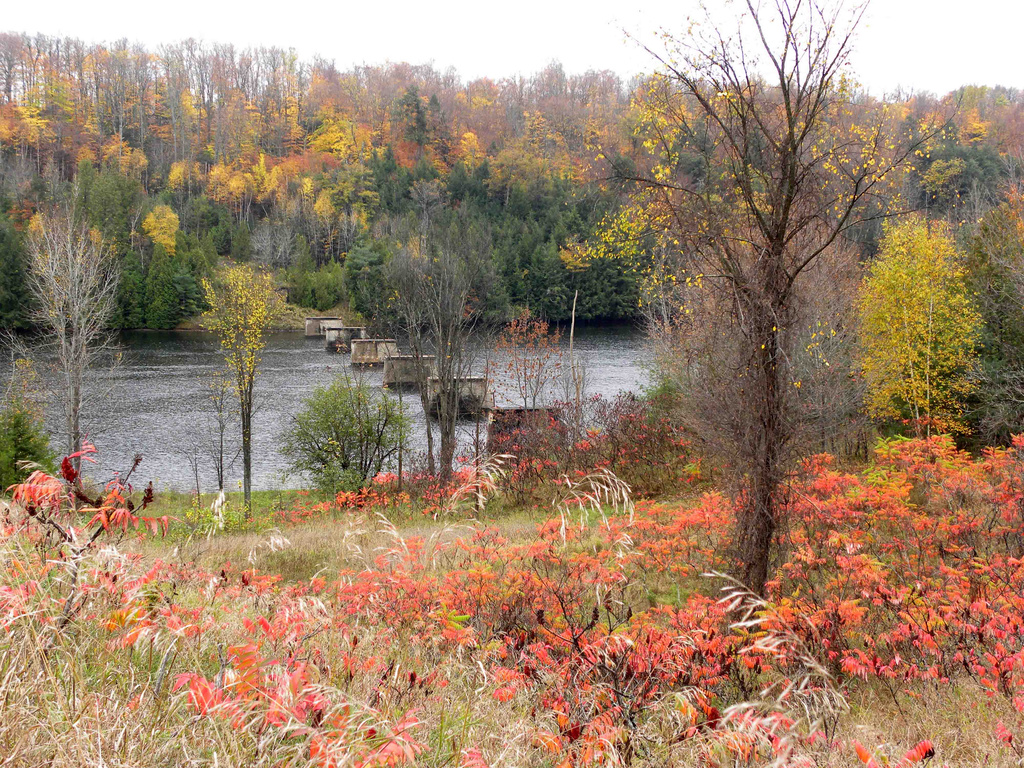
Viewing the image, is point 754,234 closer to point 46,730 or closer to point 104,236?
point 46,730

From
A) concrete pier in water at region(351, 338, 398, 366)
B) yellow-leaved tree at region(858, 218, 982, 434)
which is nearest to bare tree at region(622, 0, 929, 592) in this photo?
yellow-leaved tree at region(858, 218, 982, 434)

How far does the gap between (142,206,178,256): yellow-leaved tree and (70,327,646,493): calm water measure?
14.1m

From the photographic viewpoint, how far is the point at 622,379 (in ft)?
111

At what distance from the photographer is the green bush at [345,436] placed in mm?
18188

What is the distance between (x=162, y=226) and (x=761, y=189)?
218 ft

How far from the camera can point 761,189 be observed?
6000mm

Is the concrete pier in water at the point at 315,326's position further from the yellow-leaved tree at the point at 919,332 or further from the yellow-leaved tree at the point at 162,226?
the yellow-leaved tree at the point at 919,332

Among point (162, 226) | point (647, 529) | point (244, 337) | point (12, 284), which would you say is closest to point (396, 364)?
point (244, 337)

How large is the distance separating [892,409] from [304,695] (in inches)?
703

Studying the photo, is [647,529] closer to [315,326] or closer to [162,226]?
[315,326]

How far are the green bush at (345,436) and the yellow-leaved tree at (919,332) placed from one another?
40.2 ft

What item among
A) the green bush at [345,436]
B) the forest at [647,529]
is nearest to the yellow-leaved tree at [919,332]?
the forest at [647,529]

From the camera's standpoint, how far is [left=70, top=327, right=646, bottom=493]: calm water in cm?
2025

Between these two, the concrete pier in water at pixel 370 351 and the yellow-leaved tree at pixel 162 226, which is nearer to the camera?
the concrete pier in water at pixel 370 351
